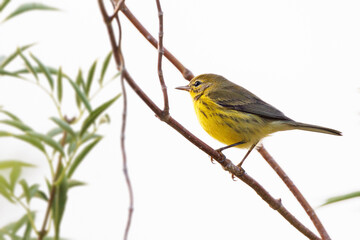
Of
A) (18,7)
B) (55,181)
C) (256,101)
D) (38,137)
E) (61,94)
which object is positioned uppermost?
(256,101)

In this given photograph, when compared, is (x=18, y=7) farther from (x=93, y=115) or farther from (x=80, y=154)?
(x=80, y=154)

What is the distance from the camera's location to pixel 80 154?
1524 millimetres

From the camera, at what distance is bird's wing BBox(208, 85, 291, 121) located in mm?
5063

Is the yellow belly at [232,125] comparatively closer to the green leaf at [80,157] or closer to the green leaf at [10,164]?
the green leaf at [80,157]

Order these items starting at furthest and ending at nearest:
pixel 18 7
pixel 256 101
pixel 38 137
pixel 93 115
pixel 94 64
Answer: pixel 256 101 → pixel 94 64 → pixel 18 7 → pixel 93 115 → pixel 38 137

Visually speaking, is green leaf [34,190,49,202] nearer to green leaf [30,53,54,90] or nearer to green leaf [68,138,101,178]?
green leaf [68,138,101,178]

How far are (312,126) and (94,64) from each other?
10.3 ft

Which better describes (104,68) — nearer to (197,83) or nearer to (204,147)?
(204,147)

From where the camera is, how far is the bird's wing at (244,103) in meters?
5.06

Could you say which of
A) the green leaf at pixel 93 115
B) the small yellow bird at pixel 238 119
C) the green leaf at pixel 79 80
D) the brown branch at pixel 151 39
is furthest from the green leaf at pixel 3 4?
the small yellow bird at pixel 238 119

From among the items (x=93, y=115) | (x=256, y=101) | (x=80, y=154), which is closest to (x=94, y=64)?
(x=93, y=115)

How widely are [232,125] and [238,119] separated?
0.12 meters

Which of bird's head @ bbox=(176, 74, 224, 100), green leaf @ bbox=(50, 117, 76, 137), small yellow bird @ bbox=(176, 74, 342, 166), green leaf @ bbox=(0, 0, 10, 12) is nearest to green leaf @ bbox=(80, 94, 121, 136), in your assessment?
green leaf @ bbox=(50, 117, 76, 137)

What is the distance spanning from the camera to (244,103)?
5316 mm
